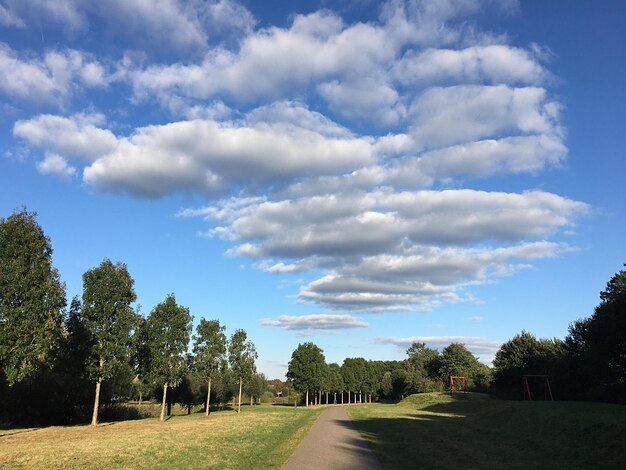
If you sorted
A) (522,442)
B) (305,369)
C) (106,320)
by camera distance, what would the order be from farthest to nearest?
(305,369) → (106,320) → (522,442)

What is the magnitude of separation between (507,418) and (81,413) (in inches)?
1716

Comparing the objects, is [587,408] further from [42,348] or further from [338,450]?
[42,348]

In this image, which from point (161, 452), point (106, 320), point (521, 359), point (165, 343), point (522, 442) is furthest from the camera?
point (521, 359)

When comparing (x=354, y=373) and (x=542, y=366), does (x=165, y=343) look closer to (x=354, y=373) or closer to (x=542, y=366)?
(x=542, y=366)

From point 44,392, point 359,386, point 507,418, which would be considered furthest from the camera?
point 359,386

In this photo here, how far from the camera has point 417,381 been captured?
4092 inches

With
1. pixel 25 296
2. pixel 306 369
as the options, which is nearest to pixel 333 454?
pixel 25 296

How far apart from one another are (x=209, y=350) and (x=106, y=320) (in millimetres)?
18595

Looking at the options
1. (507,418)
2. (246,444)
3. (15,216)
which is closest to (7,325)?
(15,216)

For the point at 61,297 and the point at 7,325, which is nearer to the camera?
the point at 7,325

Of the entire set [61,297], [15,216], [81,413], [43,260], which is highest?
[15,216]

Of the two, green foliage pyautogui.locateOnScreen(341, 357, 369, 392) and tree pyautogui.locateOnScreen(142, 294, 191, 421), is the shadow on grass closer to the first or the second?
tree pyautogui.locateOnScreen(142, 294, 191, 421)

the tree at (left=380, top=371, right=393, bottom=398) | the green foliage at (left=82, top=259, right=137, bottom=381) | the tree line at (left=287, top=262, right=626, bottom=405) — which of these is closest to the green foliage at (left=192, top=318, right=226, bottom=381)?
the green foliage at (left=82, top=259, right=137, bottom=381)

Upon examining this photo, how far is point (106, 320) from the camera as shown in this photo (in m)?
38.7
